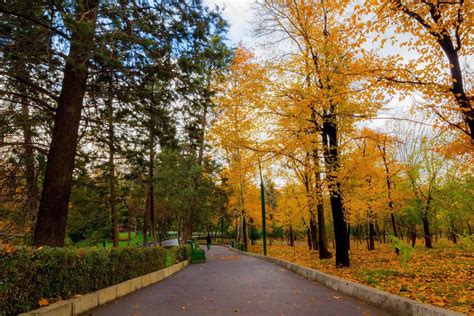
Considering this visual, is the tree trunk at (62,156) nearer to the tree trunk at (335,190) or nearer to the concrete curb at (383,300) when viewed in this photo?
the concrete curb at (383,300)

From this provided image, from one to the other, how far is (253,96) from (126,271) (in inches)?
269

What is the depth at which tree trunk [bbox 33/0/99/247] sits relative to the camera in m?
7.39

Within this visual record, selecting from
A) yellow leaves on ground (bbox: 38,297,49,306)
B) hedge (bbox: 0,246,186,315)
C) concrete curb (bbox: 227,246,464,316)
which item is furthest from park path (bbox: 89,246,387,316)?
yellow leaves on ground (bbox: 38,297,49,306)

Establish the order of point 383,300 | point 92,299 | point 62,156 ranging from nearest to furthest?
1. point 383,300
2. point 92,299
3. point 62,156

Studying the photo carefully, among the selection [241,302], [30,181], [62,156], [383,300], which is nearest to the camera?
[383,300]

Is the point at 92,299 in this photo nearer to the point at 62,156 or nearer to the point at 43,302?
the point at 43,302

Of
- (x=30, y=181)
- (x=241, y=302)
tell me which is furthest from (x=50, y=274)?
(x=30, y=181)

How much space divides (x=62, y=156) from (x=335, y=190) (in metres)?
8.49

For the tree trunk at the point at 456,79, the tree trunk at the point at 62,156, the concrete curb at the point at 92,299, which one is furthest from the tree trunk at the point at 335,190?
the tree trunk at the point at 62,156

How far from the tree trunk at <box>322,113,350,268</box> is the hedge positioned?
7.29 m

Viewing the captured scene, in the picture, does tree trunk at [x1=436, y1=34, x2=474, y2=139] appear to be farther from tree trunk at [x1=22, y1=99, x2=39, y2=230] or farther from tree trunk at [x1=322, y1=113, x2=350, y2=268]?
tree trunk at [x1=22, y1=99, x2=39, y2=230]

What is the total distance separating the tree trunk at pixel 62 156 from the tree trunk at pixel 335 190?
7.81 m

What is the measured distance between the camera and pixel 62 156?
796 centimetres

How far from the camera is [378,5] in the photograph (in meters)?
7.03
